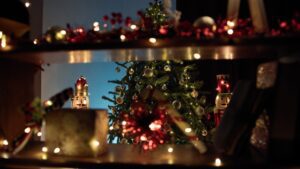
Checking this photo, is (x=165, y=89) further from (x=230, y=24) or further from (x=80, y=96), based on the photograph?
(x=230, y=24)

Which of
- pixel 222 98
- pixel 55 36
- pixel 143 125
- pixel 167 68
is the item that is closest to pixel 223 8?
pixel 167 68

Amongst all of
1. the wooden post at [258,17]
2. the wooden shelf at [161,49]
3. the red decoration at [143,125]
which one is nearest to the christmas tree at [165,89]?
the red decoration at [143,125]

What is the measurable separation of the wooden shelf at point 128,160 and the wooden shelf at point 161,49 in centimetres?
37

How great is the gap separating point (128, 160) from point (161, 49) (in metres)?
0.39

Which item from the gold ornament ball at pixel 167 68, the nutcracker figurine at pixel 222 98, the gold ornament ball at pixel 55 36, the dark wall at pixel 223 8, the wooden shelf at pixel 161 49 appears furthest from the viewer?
the dark wall at pixel 223 8

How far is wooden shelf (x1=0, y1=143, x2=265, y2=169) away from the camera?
3.95ft

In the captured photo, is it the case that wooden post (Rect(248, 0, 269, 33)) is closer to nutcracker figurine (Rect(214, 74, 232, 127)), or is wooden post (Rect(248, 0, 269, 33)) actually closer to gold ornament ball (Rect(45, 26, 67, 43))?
gold ornament ball (Rect(45, 26, 67, 43))

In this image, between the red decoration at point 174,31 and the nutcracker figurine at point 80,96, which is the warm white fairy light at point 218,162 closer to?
the red decoration at point 174,31

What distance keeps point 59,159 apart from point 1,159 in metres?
0.21

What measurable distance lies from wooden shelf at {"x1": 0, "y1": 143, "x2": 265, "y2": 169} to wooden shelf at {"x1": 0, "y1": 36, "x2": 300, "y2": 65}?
1.20 feet

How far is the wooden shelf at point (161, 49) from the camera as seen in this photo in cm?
118

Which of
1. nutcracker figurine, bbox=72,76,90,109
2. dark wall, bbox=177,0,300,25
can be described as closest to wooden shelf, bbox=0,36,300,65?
nutcracker figurine, bbox=72,76,90,109

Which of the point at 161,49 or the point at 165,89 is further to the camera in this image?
the point at 165,89

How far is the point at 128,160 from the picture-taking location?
1271 mm
